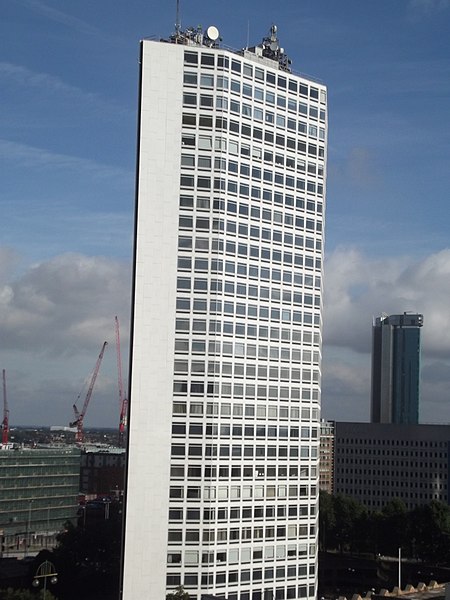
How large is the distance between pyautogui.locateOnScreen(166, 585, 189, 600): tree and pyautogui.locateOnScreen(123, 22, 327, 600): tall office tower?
1215mm

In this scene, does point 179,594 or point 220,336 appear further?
point 220,336

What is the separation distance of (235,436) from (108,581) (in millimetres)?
82163

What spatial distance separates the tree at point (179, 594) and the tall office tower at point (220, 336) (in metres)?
1.22

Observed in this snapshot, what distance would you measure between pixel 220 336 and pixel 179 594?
32.5m

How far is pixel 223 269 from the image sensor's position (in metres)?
115

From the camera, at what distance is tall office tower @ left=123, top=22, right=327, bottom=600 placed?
359 feet

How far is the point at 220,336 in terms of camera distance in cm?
11450

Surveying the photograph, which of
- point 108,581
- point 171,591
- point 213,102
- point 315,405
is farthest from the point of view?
point 108,581

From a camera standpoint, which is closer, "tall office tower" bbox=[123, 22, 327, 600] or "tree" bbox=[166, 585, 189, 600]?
"tree" bbox=[166, 585, 189, 600]

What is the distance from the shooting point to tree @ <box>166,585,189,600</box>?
343ft

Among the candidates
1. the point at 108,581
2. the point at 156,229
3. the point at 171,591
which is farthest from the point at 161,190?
the point at 108,581

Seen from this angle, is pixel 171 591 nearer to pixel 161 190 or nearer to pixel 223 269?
pixel 223 269

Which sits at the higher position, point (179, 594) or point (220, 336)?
point (220, 336)

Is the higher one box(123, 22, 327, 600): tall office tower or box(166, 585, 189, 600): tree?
box(123, 22, 327, 600): tall office tower
